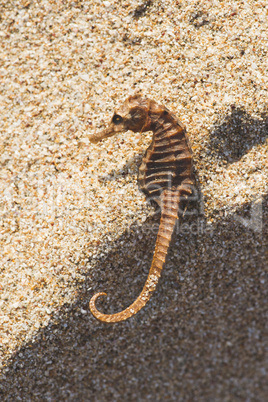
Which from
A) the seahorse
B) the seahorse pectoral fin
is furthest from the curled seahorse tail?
the seahorse pectoral fin

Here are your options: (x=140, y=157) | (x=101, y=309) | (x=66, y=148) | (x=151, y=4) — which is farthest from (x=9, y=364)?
(x=151, y=4)

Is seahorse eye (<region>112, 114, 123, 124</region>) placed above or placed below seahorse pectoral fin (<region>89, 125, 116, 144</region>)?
above

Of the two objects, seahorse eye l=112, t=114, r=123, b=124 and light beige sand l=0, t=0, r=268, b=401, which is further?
light beige sand l=0, t=0, r=268, b=401

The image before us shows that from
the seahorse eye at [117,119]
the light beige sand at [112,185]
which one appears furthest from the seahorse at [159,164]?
the light beige sand at [112,185]

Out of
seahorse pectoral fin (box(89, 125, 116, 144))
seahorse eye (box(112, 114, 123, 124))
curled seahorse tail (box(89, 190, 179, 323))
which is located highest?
seahorse eye (box(112, 114, 123, 124))

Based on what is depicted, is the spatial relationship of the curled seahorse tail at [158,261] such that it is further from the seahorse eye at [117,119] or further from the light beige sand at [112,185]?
the seahorse eye at [117,119]

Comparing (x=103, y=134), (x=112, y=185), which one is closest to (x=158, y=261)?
(x=112, y=185)

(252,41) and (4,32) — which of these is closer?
(252,41)

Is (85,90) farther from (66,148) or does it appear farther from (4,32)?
(4,32)

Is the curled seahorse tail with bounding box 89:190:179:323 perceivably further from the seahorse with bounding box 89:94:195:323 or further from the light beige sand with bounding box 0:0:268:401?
the light beige sand with bounding box 0:0:268:401
